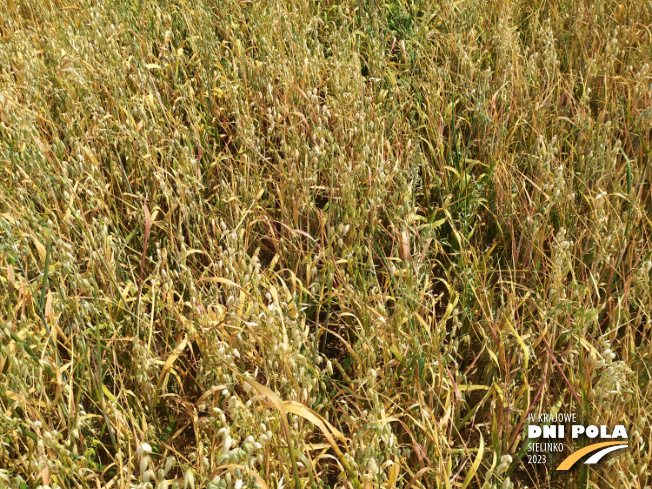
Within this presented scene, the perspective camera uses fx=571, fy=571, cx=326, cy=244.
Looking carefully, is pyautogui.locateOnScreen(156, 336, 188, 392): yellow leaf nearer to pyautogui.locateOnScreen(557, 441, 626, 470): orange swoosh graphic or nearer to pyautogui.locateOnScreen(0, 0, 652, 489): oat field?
pyautogui.locateOnScreen(0, 0, 652, 489): oat field

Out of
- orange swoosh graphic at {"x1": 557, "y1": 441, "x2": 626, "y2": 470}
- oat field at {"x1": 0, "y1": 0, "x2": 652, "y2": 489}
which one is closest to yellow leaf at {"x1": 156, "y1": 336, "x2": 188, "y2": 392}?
oat field at {"x1": 0, "y1": 0, "x2": 652, "y2": 489}

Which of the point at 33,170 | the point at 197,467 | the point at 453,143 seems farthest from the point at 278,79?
the point at 197,467

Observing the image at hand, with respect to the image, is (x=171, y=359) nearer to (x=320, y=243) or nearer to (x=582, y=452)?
(x=320, y=243)

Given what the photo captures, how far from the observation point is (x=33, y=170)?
1.89 m

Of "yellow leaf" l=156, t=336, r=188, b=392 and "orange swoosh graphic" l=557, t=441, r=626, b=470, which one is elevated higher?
"yellow leaf" l=156, t=336, r=188, b=392

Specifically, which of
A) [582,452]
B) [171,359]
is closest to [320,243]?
[171,359]

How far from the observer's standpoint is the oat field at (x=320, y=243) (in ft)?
4.50

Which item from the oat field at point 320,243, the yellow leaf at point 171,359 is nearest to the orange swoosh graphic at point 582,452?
the oat field at point 320,243

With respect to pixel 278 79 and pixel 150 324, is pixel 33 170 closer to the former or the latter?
pixel 150 324

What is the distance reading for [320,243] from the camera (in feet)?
6.33

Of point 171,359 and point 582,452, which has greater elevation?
point 171,359

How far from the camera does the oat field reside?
1.37 metres

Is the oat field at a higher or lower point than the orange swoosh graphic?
higher

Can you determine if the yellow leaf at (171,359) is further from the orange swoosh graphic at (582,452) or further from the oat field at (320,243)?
the orange swoosh graphic at (582,452)
